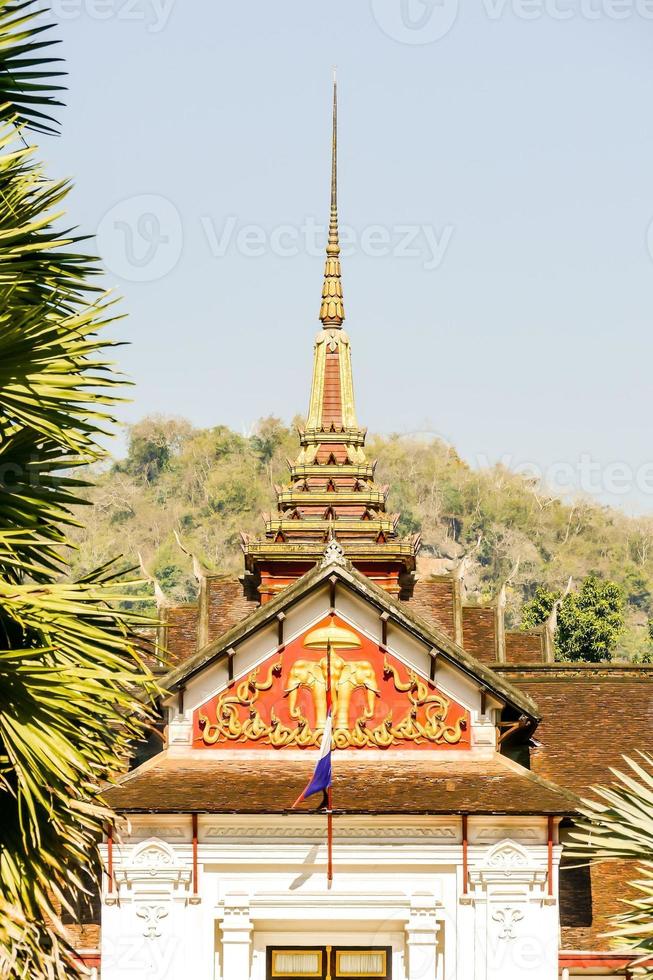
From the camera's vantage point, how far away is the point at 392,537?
4500cm

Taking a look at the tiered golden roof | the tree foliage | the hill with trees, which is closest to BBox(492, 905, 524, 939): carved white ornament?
the tiered golden roof

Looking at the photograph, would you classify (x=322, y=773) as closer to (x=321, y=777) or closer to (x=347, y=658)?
(x=321, y=777)

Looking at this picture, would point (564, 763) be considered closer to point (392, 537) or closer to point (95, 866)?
point (392, 537)

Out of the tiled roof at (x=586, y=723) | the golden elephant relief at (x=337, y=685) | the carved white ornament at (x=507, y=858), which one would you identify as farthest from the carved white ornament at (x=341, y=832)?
the tiled roof at (x=586, y=723)

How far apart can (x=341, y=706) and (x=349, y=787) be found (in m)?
1.34

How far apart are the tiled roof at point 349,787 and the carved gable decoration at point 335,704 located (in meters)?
0.32

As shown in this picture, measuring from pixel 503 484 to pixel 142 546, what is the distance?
32.8 metres

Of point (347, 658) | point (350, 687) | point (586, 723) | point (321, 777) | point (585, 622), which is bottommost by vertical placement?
point (321, 777)

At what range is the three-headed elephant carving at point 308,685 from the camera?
2852 centimetres

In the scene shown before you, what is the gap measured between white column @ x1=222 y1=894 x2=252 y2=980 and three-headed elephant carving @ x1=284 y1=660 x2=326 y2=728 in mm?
2853

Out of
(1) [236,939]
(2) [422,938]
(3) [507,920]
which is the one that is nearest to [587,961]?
(3) [507,920]

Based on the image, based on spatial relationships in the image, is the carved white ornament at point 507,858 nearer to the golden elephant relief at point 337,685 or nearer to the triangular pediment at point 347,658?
the triangular pediment at point 347,658

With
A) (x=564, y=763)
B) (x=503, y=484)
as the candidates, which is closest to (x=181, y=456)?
(x=503, y=484)

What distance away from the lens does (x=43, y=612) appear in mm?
16484
